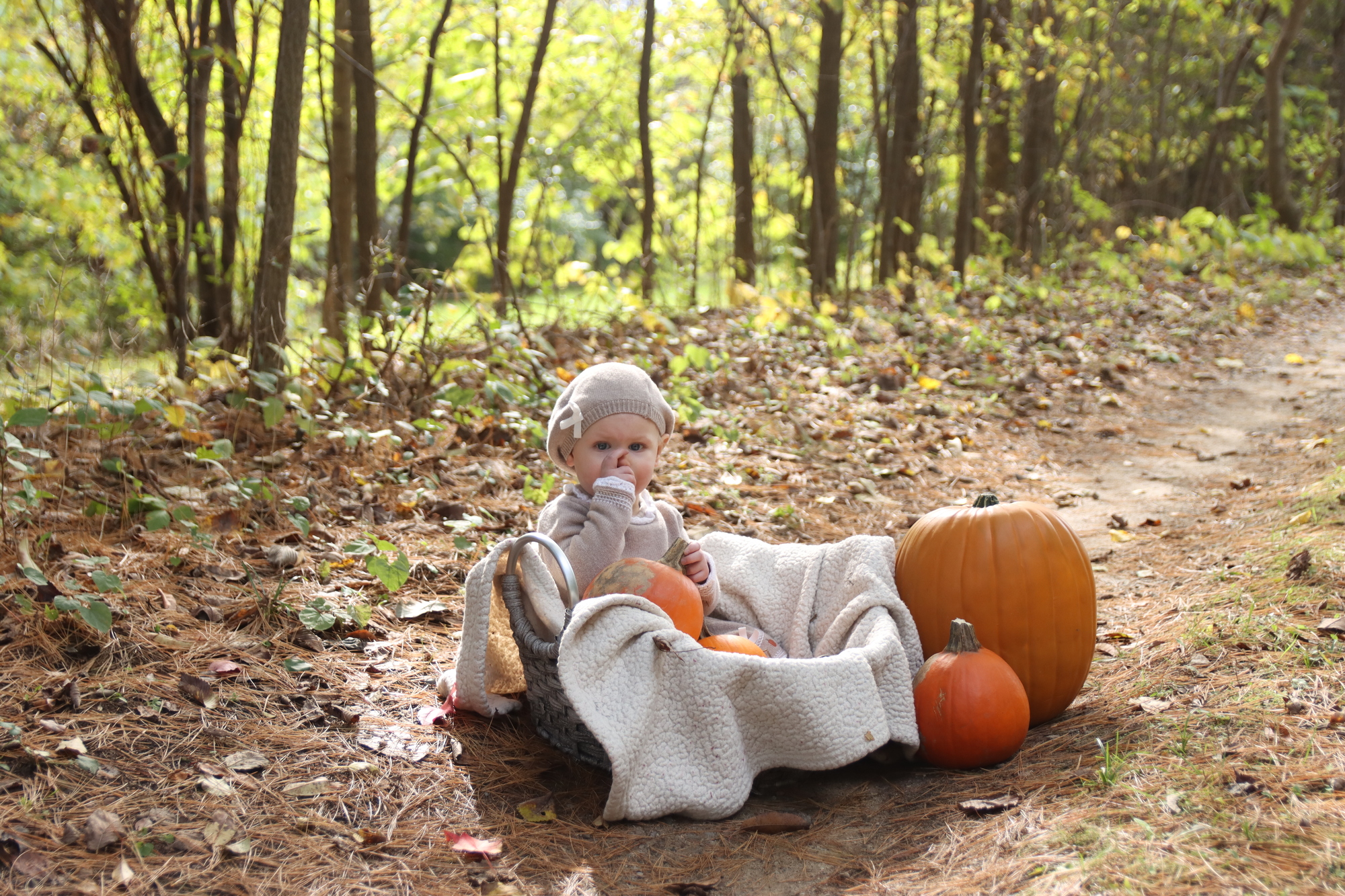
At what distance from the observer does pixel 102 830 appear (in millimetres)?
1807

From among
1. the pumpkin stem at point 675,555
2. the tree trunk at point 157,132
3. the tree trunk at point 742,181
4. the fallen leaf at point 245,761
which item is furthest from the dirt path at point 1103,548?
the tree trunk at point 742,181

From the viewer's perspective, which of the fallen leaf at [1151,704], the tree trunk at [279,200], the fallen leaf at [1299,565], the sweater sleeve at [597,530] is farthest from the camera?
the tree trunk at [279,200]

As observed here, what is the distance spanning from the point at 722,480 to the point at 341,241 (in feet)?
13.6

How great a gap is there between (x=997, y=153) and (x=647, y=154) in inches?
255

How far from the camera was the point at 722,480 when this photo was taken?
459 cm

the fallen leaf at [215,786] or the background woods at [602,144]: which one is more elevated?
the background woods at [602,144]

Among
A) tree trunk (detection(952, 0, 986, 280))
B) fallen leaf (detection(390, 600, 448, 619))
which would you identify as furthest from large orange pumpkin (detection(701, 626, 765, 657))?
tree trunk (detection(952, 0, 986, 280))

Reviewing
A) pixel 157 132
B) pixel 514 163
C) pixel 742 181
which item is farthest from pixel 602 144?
pixel 157 132

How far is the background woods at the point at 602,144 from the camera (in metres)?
4.98

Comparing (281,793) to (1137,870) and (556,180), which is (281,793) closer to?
(1137,870)

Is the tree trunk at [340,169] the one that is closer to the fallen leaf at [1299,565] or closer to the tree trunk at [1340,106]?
the fallen leaf at [1299,565]

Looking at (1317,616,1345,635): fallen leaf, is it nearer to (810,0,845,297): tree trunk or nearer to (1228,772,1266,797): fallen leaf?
(1228,772,1266,797): fallen leaf

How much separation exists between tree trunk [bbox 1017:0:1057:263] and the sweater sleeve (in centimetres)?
994

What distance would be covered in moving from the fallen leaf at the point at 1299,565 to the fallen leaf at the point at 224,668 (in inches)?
121
